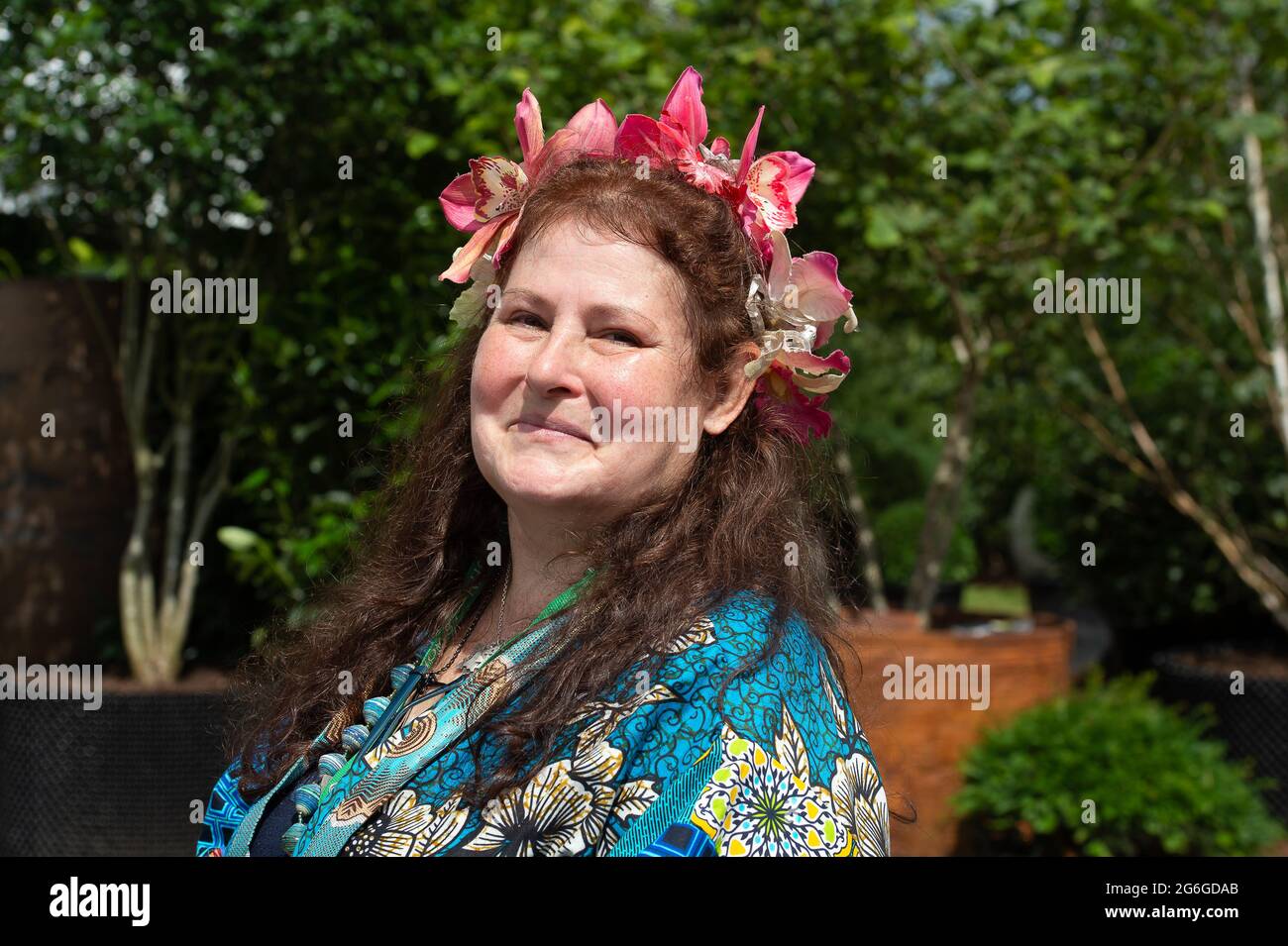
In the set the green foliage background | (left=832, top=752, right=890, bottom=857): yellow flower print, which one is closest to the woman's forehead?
(left=832, top=752, right=890, bottom=857): yellow flower print

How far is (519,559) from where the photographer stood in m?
1.68

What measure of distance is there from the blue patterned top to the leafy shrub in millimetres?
2744

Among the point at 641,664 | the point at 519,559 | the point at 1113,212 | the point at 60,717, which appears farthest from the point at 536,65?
the point at 641,664

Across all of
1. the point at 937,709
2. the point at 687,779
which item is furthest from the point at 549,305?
the point at 937,709

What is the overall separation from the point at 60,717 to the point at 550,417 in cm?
312

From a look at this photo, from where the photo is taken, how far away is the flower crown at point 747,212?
5.52ft

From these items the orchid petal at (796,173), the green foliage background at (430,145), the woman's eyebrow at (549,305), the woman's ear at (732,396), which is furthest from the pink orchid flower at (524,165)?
the green foliage background at (430,145)

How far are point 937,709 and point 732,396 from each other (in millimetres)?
2931

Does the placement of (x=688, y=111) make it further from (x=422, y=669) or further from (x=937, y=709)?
(x=937, y=709)

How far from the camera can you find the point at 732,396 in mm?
1669

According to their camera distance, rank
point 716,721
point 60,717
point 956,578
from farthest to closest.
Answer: point 956,578
point 60,717
point 716,721

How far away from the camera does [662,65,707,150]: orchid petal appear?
5.59 feet

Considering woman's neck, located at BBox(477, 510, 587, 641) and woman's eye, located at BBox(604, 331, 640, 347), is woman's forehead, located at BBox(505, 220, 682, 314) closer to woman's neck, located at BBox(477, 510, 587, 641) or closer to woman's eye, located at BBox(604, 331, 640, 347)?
woman's eye, located at BBox(604, 331, 640, 347)
